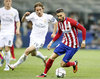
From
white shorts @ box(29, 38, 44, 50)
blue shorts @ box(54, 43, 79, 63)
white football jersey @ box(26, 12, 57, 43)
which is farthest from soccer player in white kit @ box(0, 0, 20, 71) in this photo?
blue shorts @ box(54, 43, 79, 63)

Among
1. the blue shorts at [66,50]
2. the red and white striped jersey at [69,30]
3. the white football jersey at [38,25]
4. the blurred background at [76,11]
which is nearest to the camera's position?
the red and white striped jersey at [69,30]

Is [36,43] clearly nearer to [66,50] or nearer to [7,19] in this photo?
[66,50]

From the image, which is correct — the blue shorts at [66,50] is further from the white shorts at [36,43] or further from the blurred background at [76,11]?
the blurred background at [76,11]

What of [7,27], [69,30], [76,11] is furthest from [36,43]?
[76,11]

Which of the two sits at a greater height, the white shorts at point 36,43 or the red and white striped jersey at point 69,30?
the red and white striped jersey at point 69,30

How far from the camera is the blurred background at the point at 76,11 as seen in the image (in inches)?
910

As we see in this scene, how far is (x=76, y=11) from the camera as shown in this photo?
28.0 meters

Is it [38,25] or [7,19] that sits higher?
[7,19]

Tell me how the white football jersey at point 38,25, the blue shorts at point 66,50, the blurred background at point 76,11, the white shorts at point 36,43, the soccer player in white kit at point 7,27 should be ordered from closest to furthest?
1. the blue shorts at point 66,50
2. the white shorts at point 36,43
3. the white football jersey at point 38,25
4. the soccer player in white kit at point 7,27
5. the blurred background at point 76,11

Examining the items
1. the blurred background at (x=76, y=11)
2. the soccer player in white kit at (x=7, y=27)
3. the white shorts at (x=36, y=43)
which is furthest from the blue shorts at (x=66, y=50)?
the blurred background at (x=76, y=11)

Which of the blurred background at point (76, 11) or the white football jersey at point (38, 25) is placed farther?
the blurred background at point (76, 11)

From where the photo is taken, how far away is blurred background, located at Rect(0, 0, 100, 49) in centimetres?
2311

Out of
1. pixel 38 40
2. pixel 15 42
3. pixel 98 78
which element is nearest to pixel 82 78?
pixel 98 78

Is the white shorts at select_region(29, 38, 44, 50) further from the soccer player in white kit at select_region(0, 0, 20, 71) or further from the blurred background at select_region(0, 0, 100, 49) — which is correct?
the blurred background at select_region(0, 0, 100, 49)
